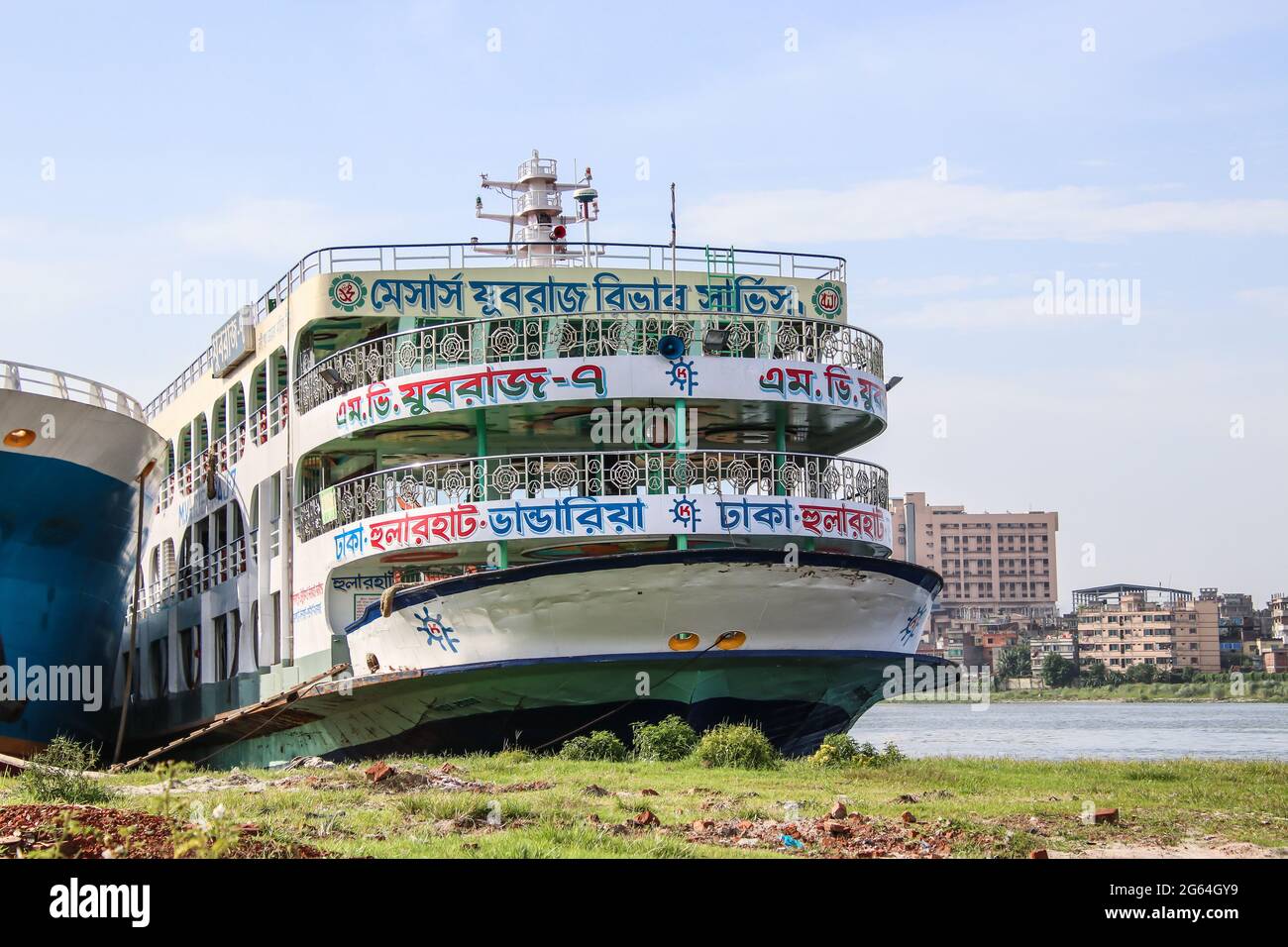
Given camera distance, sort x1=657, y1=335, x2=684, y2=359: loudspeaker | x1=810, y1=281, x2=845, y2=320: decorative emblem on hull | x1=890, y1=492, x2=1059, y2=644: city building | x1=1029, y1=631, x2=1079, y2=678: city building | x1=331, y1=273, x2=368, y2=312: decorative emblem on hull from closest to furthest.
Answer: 1. x1=657, y1=335, x2=684, y2=359: loudspeaker
2. x1=331, y1=273, x2=368, y2=312: decorative emblem on hull
3. x1=810, y1=281, x2=845, y2=320: decorative emblem on hull
4. x1=1029, y1=631, x2=1079, y2=678: city building
5. x1=890, y1=492, x2=1059, y2=644: city building

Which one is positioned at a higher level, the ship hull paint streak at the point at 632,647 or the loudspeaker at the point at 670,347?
the loudspeaker at the point at 670,347

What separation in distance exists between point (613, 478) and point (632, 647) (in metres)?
2.24

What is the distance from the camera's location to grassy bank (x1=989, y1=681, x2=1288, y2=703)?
83.6m

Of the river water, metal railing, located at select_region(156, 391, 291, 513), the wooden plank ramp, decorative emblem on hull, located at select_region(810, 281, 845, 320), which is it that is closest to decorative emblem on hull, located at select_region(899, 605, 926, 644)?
decorative emblem on hull, located at select_region(810, 281, 845, 320)

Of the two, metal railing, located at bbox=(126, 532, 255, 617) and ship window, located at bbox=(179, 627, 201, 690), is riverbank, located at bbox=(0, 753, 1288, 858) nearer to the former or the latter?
metal railing, located at bbox=(126, 532, 255, 617)

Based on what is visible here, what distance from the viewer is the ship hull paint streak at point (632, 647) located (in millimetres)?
17984

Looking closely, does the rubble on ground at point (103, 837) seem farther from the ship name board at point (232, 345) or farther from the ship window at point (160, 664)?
the ship window at point (160, 664)

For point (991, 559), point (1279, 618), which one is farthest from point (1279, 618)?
point (991, 559)

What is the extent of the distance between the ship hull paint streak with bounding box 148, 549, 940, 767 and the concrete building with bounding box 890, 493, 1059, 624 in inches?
5303

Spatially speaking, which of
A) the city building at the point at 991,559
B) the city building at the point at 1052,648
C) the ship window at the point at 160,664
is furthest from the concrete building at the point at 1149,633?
the ship window at the point at 160,664

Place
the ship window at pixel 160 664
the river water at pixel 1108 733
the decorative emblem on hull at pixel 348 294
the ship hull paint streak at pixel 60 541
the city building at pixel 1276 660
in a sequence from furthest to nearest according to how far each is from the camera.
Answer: the city building at pixel 1276 660 → the river water at pixel 1108 733 → the ship window at pixel 160 664 → the ship hull paint streak at pixel 60 541 → the decorative emblem on hull at pixel 348 294

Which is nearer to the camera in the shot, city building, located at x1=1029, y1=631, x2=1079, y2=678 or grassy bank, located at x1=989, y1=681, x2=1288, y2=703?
grassy bank, located at x1=989, y1=681, x2=1288, y2=703

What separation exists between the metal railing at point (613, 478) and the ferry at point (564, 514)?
48 millimetres
